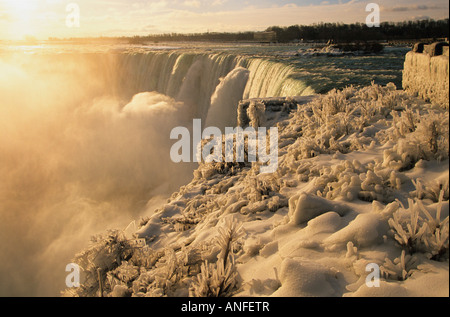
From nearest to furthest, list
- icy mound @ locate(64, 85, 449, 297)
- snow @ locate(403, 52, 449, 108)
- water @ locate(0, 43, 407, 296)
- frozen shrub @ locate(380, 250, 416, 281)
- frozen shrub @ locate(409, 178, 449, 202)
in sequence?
frozen shrub @ locate(380, 250, 416, 281), icy mound @ locate(64, 85, 449, 297), frozen shrub @ locate(409, 178, 449, 202), snow @ locate(403, 52, 449, 108), water @ locate(0, 43, 407, 296)

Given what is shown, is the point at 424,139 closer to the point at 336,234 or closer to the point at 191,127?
the point at 336,234

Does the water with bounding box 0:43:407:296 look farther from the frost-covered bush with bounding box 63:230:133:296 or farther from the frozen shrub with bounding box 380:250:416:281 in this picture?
the frozen shrub with bounding box 380:250:416:281

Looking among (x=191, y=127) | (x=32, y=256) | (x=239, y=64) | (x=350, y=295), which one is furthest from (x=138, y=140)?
(x=350, y=295)

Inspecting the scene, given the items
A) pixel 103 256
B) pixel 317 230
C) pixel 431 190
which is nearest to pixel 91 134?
pixel 103 256

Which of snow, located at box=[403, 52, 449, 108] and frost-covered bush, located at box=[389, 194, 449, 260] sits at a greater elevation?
snow, located at box=[403, 52, 449, 108]

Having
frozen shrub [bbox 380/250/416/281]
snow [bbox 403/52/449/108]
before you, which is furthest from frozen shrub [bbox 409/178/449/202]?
snow [bbox 403/52/449/108]

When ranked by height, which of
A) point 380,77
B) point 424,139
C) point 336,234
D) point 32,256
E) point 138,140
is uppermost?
point 380,77

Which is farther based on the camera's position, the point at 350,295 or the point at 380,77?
the point at 380,77
